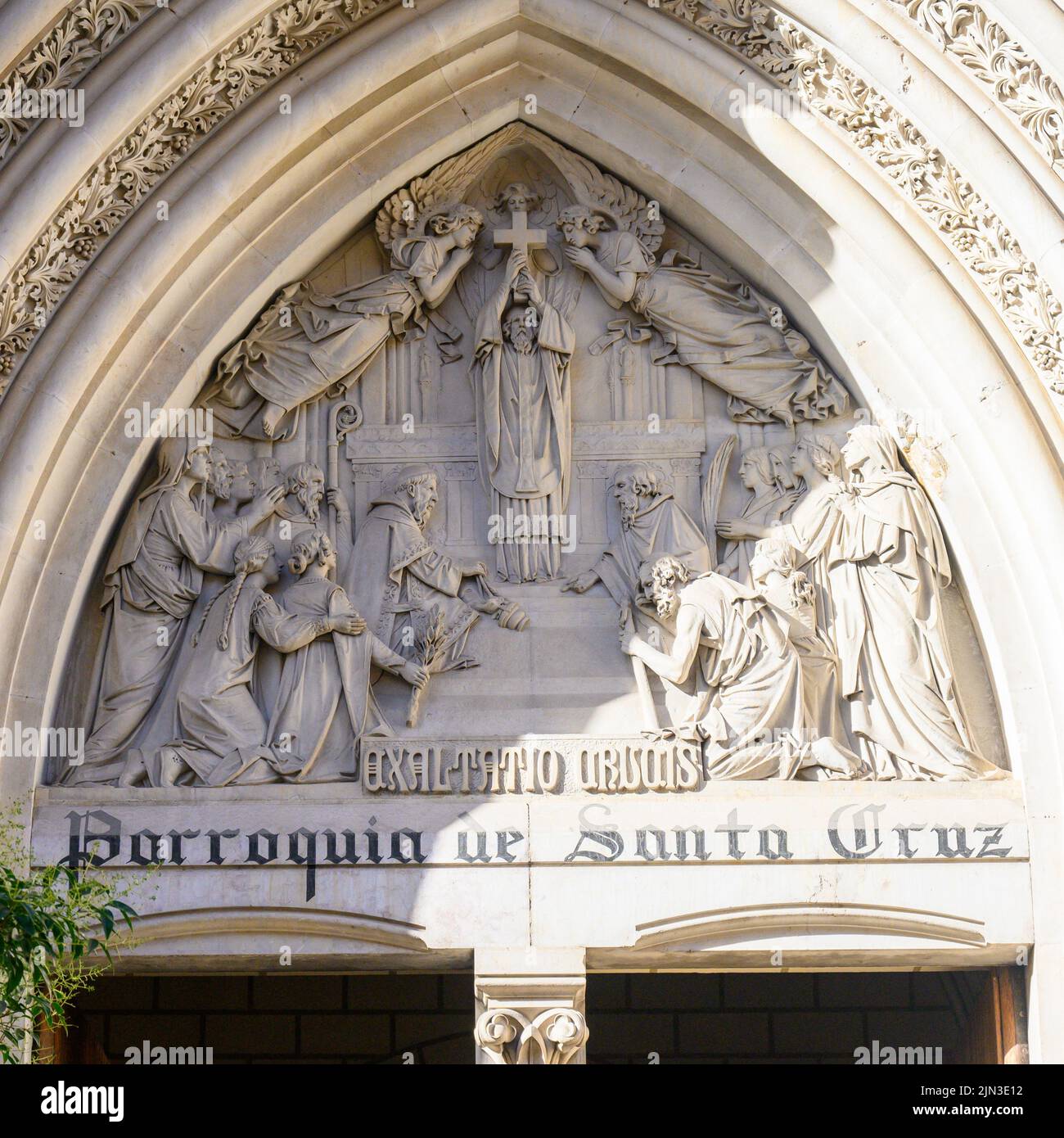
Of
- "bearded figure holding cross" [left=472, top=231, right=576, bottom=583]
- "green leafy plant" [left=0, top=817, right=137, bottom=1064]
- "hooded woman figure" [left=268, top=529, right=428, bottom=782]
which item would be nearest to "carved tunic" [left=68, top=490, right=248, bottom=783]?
"hooded woman figure" [left=268, top=529, right=428, bottom=782]

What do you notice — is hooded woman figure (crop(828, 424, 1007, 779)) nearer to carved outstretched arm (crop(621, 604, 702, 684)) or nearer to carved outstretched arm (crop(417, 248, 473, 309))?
carved outstretched arm (crop(621, 604, 702, 684))

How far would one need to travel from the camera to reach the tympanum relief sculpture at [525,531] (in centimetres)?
959

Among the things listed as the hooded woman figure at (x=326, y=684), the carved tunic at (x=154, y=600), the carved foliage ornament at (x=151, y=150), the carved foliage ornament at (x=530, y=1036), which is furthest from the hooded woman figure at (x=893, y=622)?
the carved foliage ornament at (x=151, y=150)

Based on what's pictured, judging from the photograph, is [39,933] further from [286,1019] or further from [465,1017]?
[465,1017]

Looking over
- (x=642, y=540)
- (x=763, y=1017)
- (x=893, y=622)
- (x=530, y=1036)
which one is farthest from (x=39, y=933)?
(x=763, y=1017)

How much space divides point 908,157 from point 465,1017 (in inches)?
225

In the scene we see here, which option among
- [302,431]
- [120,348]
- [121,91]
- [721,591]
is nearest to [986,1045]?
[721,591]

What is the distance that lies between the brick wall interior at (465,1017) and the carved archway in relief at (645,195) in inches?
122

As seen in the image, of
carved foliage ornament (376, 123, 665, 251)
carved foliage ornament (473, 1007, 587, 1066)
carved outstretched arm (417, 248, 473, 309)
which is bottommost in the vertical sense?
carved foliage ornament (473, 1007, 587, 1066)

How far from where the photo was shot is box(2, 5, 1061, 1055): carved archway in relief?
30.9ft

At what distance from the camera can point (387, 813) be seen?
30.6 feet

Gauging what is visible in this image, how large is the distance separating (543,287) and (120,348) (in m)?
2.19

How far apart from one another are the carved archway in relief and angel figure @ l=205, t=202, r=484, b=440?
0.56 ft

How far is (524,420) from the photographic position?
1006 centimetres
